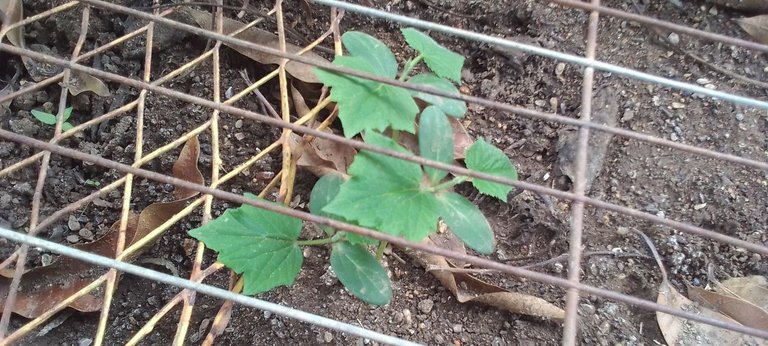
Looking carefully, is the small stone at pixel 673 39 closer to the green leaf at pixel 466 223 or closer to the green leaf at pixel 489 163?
the green leaf at pixel 489 163

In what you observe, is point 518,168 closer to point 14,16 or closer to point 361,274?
point 361,274

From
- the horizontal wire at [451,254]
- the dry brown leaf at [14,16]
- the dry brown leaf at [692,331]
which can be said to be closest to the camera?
the horizontal wire at [451,254]

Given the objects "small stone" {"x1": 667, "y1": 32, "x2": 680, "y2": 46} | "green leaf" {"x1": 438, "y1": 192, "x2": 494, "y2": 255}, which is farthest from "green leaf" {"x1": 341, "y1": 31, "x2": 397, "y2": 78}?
"small stone" {"x1": 667, "y1": 32, "x2": 680, "y2": 46}

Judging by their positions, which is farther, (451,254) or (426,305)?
(426,305)

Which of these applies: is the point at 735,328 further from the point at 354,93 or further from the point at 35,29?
the point at 35,29

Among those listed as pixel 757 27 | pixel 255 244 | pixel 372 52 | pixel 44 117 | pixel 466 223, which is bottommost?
pixel 44 117

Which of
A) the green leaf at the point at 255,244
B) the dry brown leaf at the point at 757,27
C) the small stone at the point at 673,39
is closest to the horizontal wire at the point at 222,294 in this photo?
the green leaf at the point at 255,244

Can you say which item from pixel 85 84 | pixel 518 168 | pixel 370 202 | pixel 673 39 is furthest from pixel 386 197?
pixel 673 39
